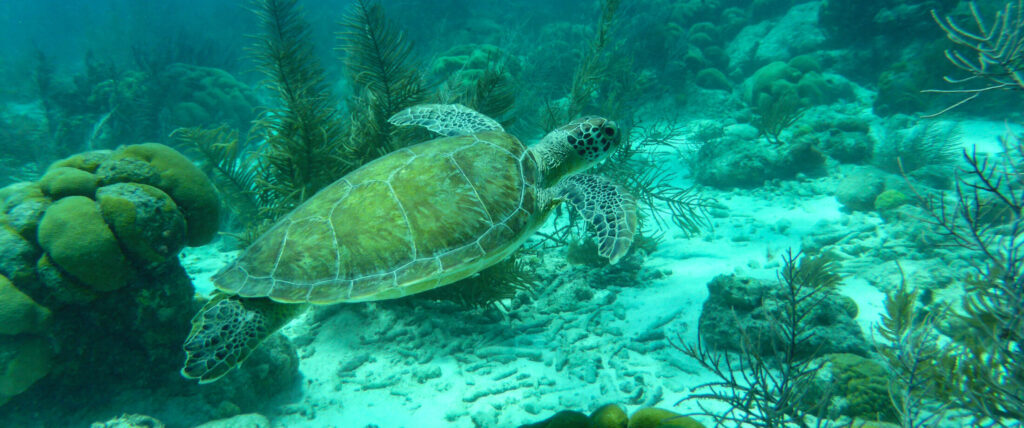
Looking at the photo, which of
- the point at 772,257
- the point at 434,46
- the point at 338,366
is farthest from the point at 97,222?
the point at 434,46

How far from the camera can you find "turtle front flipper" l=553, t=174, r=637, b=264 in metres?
3.28

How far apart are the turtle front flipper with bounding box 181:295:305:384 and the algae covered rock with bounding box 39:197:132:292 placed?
2.66ft

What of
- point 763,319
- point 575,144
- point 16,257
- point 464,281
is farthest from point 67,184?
point 763,319

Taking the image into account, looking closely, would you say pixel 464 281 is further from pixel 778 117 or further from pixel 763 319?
pixel 778 117

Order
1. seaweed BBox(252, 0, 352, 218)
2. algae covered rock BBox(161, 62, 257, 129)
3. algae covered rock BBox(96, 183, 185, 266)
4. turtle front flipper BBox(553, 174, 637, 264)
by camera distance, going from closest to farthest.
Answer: algae covered rock BBox(96, 183, 185, 266)
turtle front flipper BBox(553, 174, 637, 264)
seaweed BBox(252, 0, 352, 218)
algae covered rock BBox(161, 62, 257, 129)

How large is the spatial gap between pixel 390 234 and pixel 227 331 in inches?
54.3

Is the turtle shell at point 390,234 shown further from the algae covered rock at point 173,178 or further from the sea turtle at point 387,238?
the algae covered rock at point 173,178

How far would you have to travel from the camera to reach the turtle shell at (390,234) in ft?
9.81

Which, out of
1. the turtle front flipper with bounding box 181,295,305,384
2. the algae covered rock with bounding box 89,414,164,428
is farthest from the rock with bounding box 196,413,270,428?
the turtle front flipper with bounding box 181,295,305,384

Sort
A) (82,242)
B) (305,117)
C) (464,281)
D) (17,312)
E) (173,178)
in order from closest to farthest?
1. (17,312)
2. (82,242)
3. (173,178)
4. (305,117)
5. (464,281)

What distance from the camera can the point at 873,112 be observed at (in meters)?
10.7

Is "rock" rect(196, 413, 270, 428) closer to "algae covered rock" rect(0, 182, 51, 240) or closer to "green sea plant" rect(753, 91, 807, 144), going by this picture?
"algae covered rock" rect(0, 182, 51, 240)

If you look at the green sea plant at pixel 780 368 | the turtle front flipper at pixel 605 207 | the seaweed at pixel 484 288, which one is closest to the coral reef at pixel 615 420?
the green sea plant at pixel 780 368

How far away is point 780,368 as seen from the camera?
2.30 metres
